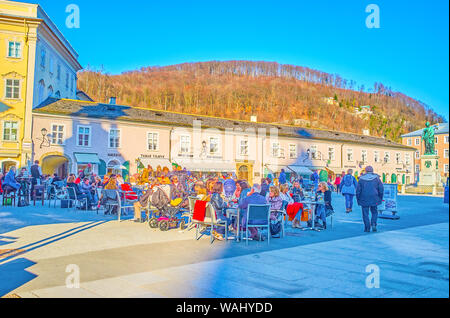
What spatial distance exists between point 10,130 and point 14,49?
19.2ft

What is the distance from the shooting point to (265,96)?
108m

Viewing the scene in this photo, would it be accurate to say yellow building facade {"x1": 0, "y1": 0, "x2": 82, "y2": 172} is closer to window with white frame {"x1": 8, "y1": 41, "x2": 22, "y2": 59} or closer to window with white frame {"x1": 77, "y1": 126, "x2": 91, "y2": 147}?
window with white frame {"x1": 8, "y1": 41, "x2": 22, "y2": 59}

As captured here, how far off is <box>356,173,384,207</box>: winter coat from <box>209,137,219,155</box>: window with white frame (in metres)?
25.5

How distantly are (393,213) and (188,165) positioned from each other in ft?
72.4

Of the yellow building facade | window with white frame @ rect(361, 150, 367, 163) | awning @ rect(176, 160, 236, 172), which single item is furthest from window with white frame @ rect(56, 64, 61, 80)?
window with white frame @ rect(361, 150, 367, 163)

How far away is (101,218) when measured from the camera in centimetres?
1190

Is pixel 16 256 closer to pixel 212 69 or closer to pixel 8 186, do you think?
pixel 8 186

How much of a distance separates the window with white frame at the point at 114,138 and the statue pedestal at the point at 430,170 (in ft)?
76.9

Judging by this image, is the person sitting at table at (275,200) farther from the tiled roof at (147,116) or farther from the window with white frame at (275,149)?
the window with white frame at (275,149)

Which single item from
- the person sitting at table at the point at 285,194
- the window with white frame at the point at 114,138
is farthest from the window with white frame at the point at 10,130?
the person sitting at table at the point at 285,194

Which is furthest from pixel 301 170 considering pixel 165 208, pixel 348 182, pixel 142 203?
pixel 165 208

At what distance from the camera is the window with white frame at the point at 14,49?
2772 centimetres
